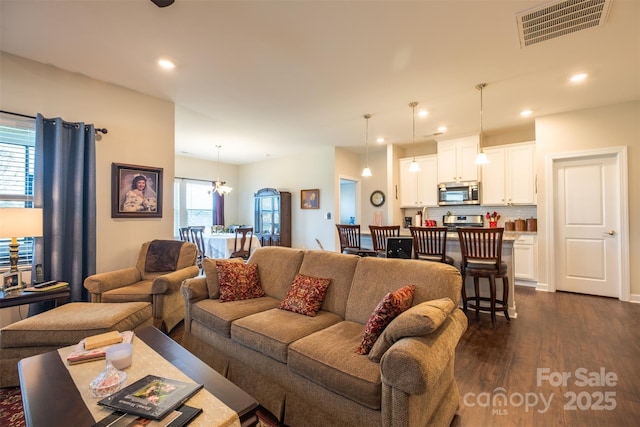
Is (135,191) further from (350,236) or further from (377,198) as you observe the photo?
(377,198)

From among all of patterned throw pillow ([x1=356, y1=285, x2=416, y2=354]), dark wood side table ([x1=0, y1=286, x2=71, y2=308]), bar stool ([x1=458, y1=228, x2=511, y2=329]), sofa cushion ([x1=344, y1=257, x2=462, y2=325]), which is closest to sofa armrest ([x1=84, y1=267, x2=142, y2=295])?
dark wood side table ([x1=0, y1=286, x2=71, y2=308])

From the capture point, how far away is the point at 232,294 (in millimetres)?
2486

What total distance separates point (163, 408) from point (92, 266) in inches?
106

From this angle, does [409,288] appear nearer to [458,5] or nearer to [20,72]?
[458,5]

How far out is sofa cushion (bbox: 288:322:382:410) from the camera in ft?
4.40

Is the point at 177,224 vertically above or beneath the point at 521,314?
above

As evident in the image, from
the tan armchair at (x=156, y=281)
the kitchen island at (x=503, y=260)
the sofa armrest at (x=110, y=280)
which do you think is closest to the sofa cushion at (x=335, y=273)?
the tan armchair at (x=156, y=281)

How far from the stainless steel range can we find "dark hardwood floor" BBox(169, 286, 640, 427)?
2.23 m

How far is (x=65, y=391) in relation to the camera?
1.28m

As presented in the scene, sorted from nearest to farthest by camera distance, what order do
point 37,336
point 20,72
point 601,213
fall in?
point 37,336, point 20,72, point 601,213

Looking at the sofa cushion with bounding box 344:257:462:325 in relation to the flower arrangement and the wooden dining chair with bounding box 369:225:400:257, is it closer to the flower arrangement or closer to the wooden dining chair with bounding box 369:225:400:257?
the wooden dining chair with bounding box 369:225:400:257

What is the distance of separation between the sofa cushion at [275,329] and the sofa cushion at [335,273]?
81 millimetres

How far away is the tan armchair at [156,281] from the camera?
2799 mm

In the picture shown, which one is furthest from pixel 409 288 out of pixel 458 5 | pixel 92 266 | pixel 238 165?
pixel 238 165
